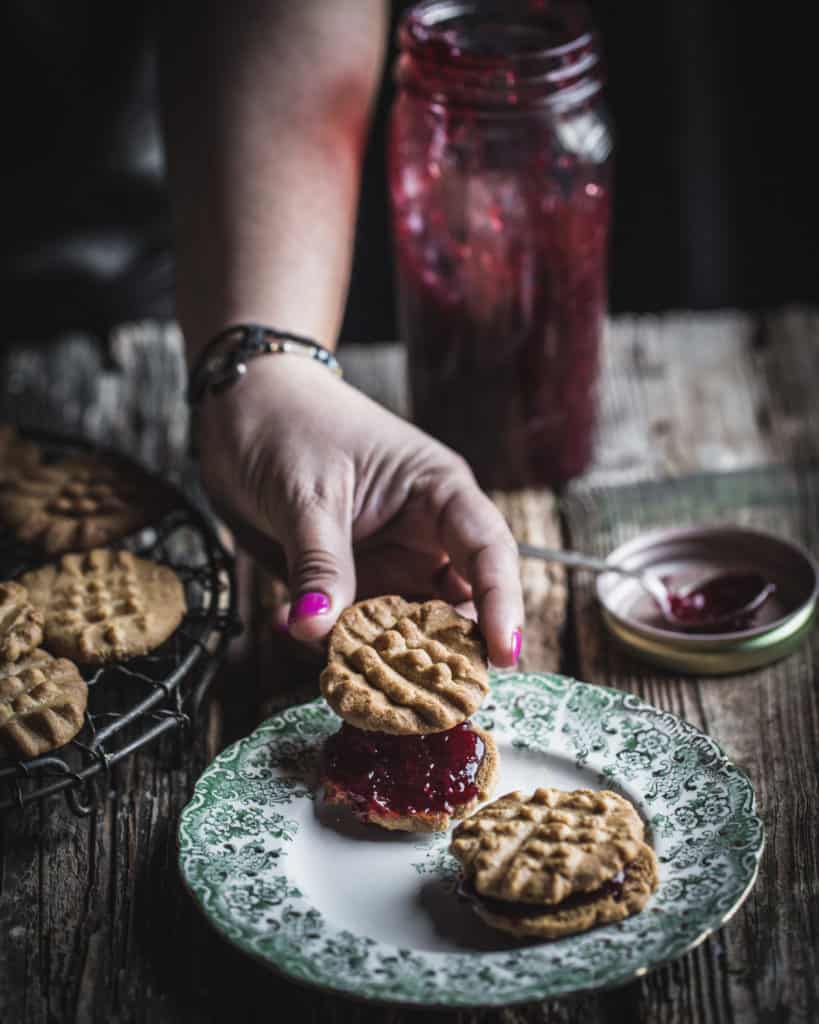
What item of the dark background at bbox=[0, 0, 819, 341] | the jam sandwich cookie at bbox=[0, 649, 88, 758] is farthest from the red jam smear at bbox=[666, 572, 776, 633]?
the dark background at bbox=[0, 0, 819, 341]

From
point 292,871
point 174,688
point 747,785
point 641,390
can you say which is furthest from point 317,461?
point 641,390

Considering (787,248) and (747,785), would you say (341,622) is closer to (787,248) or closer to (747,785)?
(747,785)

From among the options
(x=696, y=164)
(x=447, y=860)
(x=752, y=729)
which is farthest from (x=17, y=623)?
(x=696, y=164)

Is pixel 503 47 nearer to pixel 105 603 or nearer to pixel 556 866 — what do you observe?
pixel 105 603

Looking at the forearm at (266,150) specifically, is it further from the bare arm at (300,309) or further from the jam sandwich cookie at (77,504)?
the jam sandwich cookie at (77,504)

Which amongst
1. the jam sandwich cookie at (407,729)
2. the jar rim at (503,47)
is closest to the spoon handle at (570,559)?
the jam sandwich cookie at (407,729)
